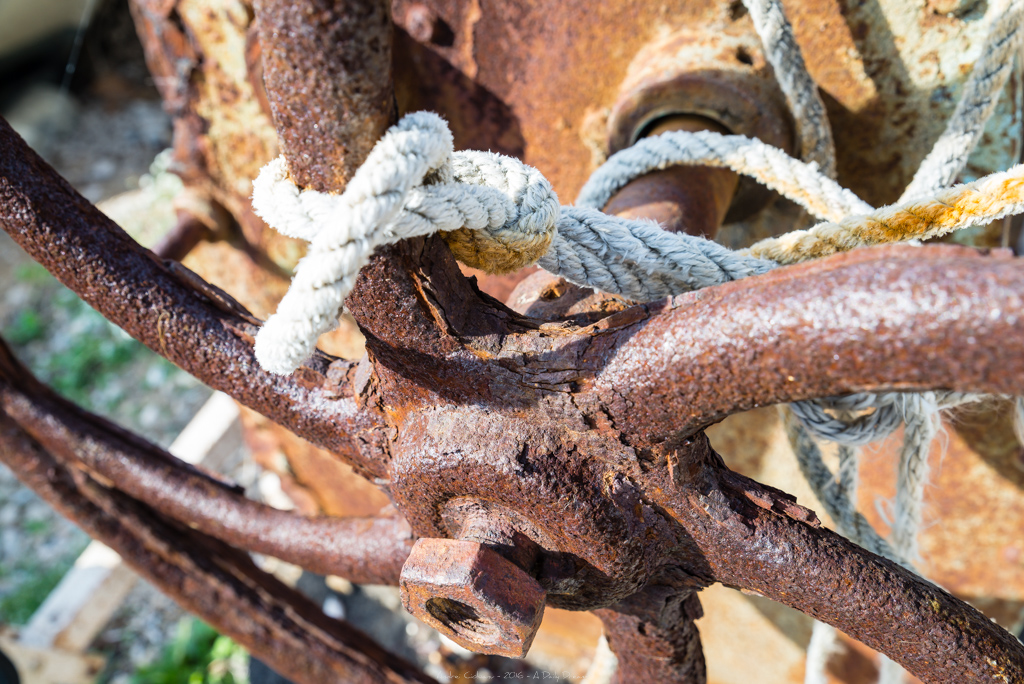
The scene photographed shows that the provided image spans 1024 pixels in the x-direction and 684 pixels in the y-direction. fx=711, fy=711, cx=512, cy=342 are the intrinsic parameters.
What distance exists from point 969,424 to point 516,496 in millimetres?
896

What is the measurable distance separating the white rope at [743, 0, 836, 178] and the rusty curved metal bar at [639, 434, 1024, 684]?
54cm

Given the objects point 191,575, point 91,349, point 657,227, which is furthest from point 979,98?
point 91,349

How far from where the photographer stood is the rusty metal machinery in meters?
0.46

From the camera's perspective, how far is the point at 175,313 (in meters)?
0.73

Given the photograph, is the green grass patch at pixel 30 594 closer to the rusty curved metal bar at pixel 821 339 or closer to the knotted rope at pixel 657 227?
the knotted rope at pixel 657 227

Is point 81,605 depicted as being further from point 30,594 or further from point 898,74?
point 898,74

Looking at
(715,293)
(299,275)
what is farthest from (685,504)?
(299,275)

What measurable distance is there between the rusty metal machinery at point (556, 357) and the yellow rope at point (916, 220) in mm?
177

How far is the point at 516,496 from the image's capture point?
1.98 ft

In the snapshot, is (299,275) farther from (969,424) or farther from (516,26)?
(969,424)

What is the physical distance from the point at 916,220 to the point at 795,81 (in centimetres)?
37

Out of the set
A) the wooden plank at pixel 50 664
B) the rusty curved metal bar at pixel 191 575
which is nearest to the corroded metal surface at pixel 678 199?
the rusty curved metal bar at pixel 191 575

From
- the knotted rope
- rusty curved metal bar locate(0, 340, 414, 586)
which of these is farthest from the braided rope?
rusty curved metal bar locate(0, 340, 414, 586)

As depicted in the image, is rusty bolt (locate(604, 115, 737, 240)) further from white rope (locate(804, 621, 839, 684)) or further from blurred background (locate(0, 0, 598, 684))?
blurred background (locate(0, 0, 598, 684))
